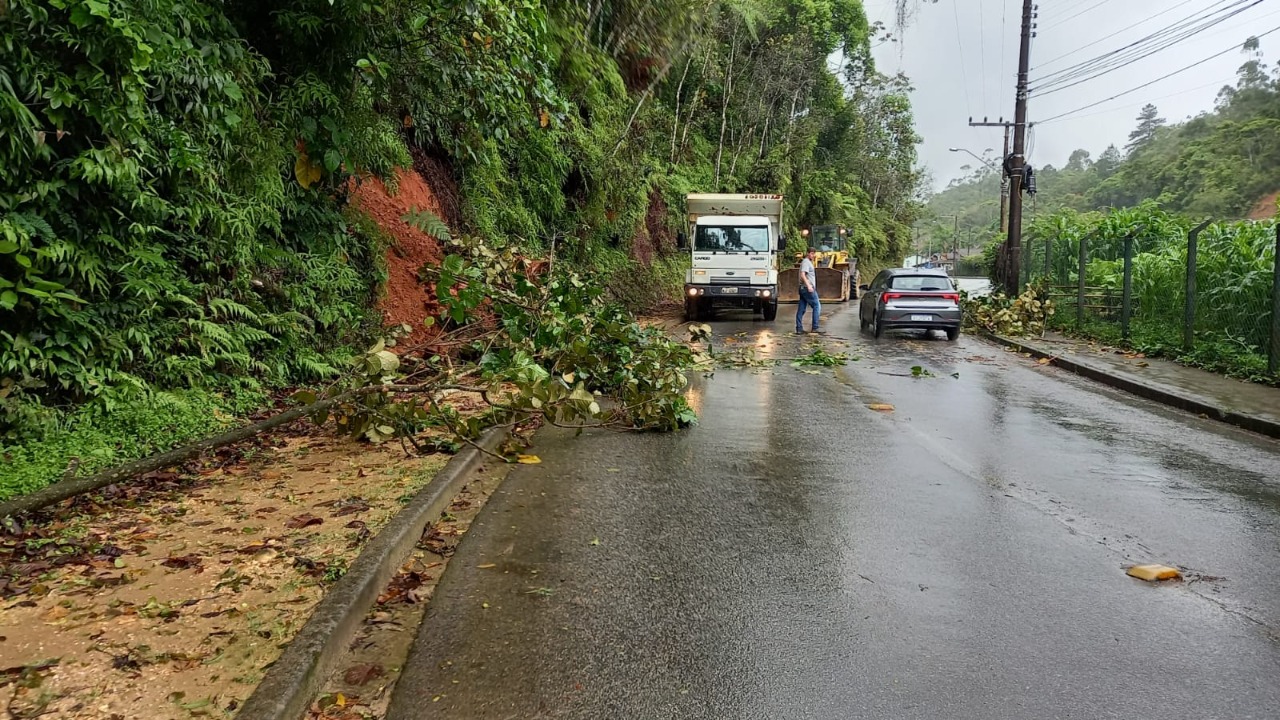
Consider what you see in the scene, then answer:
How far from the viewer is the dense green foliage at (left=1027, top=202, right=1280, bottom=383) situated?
466 inches

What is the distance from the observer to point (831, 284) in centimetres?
3262

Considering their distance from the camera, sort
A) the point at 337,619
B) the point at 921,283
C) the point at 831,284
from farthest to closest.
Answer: the point at 831,284, the point at 921,283, the point at 337,619

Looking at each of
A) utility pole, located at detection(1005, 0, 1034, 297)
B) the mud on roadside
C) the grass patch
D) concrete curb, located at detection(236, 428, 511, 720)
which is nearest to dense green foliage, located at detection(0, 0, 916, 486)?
the grass patch

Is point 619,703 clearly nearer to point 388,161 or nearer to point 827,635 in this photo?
point 827,635

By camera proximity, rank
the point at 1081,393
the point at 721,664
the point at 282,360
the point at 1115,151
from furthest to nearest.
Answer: the point at 1115,151, the point at 1081,393, the point at 282,360, the point at 721,664

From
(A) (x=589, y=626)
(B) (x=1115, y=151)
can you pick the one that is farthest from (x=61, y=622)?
(B) (x=1115, y=151)

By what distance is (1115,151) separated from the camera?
130 metres

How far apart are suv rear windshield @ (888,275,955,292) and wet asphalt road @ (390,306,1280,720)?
32.5 feet

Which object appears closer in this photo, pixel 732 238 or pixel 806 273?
pixel 806 273

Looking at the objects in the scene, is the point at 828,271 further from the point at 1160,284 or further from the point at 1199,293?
the point at 1199,293

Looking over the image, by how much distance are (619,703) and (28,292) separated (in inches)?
192

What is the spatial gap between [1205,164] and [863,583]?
280ft

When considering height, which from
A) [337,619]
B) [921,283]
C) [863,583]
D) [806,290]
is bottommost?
[863,583]

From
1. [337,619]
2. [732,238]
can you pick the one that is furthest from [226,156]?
[732,238]
